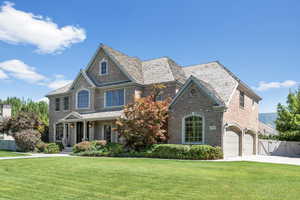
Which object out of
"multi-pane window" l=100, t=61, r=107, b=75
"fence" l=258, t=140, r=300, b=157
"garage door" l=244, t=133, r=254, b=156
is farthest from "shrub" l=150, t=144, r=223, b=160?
"multi-pane window" l=100, t=61, r=107, b=75

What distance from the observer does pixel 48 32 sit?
18.8 meters

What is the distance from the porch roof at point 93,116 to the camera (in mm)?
26727

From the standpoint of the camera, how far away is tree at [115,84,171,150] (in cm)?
2167

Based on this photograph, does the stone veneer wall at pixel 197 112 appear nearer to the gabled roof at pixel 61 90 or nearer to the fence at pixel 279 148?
the fence at pixel 279 148


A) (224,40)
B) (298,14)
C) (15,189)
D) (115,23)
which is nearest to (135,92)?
(115,23)

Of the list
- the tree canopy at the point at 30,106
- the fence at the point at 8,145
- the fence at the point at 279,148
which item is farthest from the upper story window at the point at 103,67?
the tree canopy at the point at 30,106

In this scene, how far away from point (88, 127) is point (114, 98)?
4.41 m

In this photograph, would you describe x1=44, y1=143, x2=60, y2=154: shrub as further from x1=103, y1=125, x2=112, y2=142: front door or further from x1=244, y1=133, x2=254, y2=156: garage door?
x1=244, y1=133, x2=254, y2=156: garage door

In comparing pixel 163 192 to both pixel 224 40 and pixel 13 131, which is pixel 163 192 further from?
pixel 13 131

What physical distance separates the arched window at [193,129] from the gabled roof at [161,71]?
514cm

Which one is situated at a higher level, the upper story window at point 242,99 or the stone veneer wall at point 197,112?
the upper story window at point 242,99

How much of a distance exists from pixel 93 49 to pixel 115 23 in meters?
11.2

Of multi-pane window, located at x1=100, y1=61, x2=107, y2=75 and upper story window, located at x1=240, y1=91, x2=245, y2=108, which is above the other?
multi-pane window, located at x1=100, y1=61, x2=107, y2=75

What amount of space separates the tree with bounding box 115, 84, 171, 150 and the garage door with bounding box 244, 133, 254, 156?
8.38m
